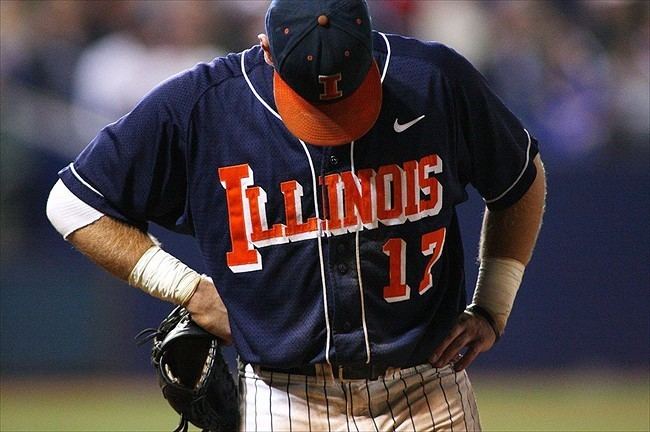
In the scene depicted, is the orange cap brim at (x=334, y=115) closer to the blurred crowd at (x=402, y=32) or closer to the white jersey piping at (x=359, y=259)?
the white jersey piping at (x=359, y=259)

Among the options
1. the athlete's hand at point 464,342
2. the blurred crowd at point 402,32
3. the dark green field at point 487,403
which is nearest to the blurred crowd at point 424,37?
the blurred crowd at point 402,32

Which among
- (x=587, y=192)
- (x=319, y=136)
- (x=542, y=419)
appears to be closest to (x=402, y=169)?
(x=319, y=136)

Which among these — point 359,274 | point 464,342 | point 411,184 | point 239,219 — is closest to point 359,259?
point 359,274

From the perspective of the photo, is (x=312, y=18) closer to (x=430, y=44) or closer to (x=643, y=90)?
Result: (x=430, y=44)

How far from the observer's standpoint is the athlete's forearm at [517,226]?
3.79 meters

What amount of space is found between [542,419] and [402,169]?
4.32 metres

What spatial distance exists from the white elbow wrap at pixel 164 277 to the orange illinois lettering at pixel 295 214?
1.25 feet

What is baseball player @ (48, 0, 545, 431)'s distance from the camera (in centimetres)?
344

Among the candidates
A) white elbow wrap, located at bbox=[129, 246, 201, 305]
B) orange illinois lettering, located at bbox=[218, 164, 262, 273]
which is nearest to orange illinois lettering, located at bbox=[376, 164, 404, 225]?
orange illinois lettering, located at bbox=[218, 164, 262, 273]

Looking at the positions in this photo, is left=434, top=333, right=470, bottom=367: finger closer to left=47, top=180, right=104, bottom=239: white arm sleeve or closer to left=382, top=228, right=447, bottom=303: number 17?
left=382, top=228, right=447, bottom=303: number 17

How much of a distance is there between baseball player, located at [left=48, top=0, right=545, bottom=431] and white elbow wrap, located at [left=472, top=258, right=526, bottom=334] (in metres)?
0.28

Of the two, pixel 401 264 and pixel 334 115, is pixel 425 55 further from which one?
pixel 401 264

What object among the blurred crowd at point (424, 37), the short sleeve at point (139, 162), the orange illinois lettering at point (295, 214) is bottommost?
the blurred crowd at point (424, 37)

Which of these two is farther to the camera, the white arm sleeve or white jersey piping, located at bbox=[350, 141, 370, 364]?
the white arm sleeve
